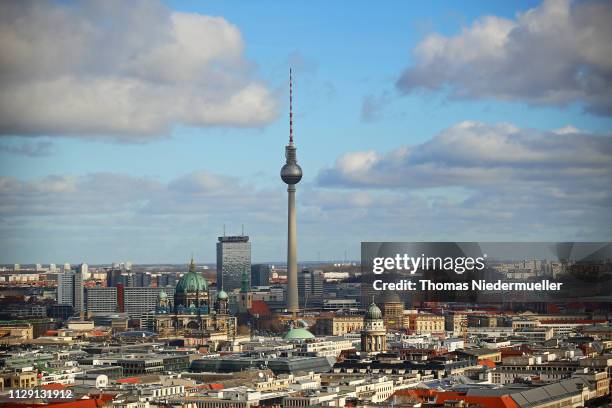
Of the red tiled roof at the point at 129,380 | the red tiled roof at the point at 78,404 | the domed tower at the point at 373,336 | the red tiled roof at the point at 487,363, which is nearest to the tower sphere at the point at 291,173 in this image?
the domed tower at the point at 373,336

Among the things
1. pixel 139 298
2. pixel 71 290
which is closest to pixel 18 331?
pixel 139 298

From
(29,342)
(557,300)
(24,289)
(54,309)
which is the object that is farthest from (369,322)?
(24,289)

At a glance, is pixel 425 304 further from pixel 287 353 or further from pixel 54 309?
pixel 287 353

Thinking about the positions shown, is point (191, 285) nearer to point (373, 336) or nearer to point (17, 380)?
point (373, 336)

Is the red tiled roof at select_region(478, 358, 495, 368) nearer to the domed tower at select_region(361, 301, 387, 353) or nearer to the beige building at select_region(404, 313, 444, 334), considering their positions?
the domed tower at select_region(361, 301, 387, 353)

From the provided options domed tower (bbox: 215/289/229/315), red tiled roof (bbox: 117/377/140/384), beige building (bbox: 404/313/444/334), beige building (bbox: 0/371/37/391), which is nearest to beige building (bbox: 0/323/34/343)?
domed tower (bbox: 215/289/229/315)

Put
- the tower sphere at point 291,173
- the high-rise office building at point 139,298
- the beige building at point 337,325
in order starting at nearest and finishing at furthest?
1. the beige building at point 337,325
2. the tower sphere at point 291,173
3. the high-rise office building at point 139,298

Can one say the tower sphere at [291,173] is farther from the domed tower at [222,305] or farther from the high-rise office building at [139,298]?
the high-rise office building at [139,298]

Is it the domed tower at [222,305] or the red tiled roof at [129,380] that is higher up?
the domed tower at [222,305]
